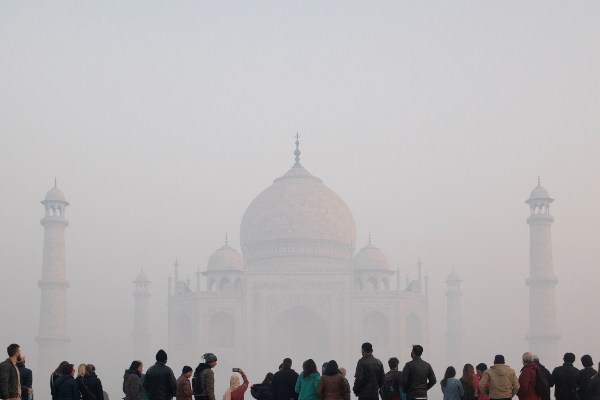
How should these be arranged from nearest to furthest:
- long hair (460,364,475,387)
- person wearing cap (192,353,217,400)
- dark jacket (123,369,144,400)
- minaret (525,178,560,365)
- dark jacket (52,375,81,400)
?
1. dark jacket (52,375,81,400)
2. person wearing cap (192,353,217,400)
3. dark jacket (123,369,144,400)
4. long hair (460,364,475,387)
5. minaret (525,178,560,365)

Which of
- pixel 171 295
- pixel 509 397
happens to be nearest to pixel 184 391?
Result: pixel 509 397

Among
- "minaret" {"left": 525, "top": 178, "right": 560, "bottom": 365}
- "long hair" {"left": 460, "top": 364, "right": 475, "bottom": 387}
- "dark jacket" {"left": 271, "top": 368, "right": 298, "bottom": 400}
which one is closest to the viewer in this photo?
"dark jacket" {"left": 271, "top": 368, "right": 298, "bottom": 400}

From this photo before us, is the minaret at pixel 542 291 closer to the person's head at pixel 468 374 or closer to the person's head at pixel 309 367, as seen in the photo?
the person's head at pixel 468 374

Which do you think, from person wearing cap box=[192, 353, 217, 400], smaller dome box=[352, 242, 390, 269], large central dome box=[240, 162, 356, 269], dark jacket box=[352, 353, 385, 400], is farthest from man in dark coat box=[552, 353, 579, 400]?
smaller dome box=[352, 242, 390, 269]

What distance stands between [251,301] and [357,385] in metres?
30.3

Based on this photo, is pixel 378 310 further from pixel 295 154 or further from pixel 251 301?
pixel 295 154

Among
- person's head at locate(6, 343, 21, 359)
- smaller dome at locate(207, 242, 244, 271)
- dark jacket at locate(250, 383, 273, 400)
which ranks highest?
smaller dome at locate(207, 242, 244, 271)

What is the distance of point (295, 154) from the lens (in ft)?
152

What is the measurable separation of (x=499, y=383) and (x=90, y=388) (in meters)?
3.86

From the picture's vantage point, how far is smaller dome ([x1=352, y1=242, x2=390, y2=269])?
43906 millimetres

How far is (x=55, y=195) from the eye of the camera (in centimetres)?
3991

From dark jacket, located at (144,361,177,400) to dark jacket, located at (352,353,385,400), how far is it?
1700 millimetres

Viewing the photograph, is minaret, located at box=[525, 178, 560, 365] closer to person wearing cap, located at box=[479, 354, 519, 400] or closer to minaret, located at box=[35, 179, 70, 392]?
minaret, located at box=[35, 179, 70, 392]

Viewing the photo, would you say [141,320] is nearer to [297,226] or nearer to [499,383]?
[297,226]
